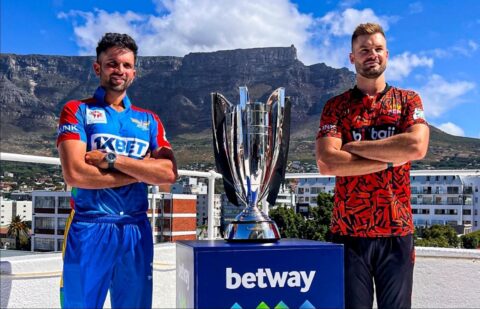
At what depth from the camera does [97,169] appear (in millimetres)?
2045

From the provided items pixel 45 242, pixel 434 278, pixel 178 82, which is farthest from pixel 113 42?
pixel 178 82

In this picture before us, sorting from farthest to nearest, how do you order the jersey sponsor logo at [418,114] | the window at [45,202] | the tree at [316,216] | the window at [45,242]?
the window at [45,242] < the window at [45,202] < the tree at [316,216] < the jersey sponsor logo at [418,114]

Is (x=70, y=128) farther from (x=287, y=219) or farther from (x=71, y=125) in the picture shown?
(x=287, y=219)

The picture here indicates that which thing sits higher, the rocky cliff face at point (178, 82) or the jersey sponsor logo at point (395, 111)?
the rocky cliff face at point (178, 82)

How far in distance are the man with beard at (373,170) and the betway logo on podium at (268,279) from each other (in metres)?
0.26

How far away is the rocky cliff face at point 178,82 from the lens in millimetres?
133375

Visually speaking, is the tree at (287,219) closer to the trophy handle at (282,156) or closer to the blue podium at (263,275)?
the trophy handle at (282,156)

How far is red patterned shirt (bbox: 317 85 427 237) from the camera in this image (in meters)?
2.17

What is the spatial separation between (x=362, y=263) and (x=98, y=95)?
1.22 m

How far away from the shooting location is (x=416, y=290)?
375 centimetres

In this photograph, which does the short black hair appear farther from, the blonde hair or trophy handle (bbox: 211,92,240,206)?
the blonde hair

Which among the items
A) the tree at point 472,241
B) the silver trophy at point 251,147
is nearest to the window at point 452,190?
the tree at point 472,241

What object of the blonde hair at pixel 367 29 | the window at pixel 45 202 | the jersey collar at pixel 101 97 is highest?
the blonde hair at pixel 367 29

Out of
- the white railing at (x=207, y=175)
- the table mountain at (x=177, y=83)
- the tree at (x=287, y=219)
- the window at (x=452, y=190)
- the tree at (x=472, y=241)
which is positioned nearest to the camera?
the white railing at (x=207, y=175)
